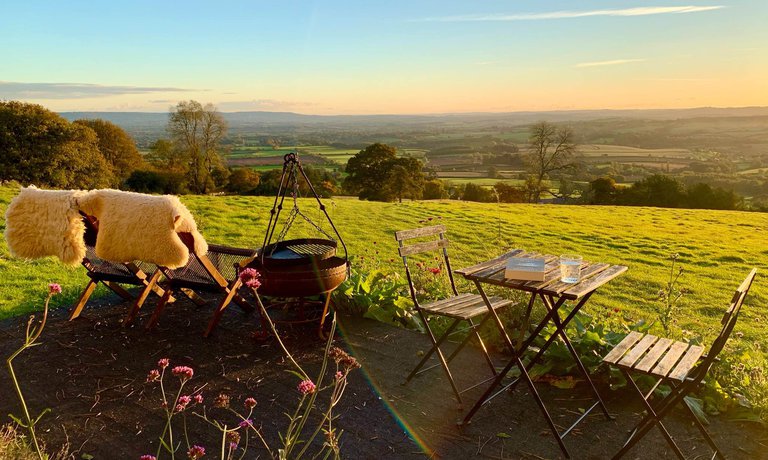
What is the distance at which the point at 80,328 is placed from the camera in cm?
510

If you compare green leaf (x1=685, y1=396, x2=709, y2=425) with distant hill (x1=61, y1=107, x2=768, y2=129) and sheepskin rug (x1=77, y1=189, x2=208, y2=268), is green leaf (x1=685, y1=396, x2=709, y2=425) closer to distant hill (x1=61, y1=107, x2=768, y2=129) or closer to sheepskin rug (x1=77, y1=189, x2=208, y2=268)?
sheepskin rug (x1=77, y1=189, x2=208, y2=268)

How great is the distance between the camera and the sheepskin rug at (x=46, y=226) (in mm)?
4559

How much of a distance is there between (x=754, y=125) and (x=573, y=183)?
50.2 feet

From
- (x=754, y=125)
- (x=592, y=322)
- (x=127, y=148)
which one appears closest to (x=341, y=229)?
(x=592, y=322)

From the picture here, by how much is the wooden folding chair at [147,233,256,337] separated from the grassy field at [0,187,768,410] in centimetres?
154

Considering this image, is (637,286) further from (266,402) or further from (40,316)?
(40,316)

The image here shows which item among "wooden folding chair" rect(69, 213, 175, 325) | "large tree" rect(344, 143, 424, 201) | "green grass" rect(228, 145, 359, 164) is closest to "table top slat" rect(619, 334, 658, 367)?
"wooden folding chair" rect(69, 213, 175, 325)

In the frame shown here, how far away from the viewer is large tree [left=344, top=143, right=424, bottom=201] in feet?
112

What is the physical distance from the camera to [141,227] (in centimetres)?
440

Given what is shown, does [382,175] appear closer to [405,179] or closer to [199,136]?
[405,179]

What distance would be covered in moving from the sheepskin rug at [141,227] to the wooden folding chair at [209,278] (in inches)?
6.0

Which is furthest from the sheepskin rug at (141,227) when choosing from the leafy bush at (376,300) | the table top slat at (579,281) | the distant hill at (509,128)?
the distant hill at (509,128)

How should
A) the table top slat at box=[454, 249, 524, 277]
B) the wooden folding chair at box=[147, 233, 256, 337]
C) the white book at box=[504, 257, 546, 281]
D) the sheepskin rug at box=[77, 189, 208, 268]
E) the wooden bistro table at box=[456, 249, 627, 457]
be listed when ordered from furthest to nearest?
the wooden folding chair at box=[147, 233, 256, 337] < the sheepskin rug at box=[77, 189, 208, 268] < the table top slat at box=[454, 249, 524, 277] < the white book at box=[504, 257, 546, 281] < the wooden bistro table at box=[456, 249, 627, 457]

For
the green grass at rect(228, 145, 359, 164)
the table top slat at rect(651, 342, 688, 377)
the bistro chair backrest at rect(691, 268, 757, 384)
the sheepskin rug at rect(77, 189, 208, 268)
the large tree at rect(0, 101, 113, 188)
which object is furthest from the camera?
the green grass at rect(228, 145, 359, 164)
